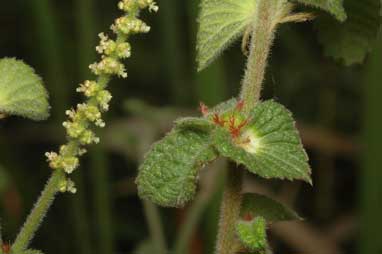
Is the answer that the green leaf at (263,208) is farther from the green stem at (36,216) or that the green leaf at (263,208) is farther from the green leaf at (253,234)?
the green stem at (36,216)

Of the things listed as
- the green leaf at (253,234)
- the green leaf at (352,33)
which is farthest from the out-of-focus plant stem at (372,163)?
the green leaf at (253,234)

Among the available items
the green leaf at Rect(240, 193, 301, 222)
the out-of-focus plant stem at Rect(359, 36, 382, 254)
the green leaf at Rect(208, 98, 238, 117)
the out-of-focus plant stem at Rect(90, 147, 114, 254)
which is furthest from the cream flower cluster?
the out-of-focus plant stem at Rect(359, 36, 382, 254)

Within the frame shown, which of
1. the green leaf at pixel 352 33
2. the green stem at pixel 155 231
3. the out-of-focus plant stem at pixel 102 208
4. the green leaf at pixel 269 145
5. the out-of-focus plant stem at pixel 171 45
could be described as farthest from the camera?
the out-of-focus plant stem at pixel 171 45

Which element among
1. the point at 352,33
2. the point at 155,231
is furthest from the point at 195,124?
the point at 155,231

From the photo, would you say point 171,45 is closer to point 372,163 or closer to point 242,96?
point 372,163

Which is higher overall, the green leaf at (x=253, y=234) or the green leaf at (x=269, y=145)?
the green leaf at (x=269, y=145)

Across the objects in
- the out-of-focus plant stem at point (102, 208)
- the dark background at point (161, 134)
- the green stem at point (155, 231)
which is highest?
the dark background at point (161, 134)
